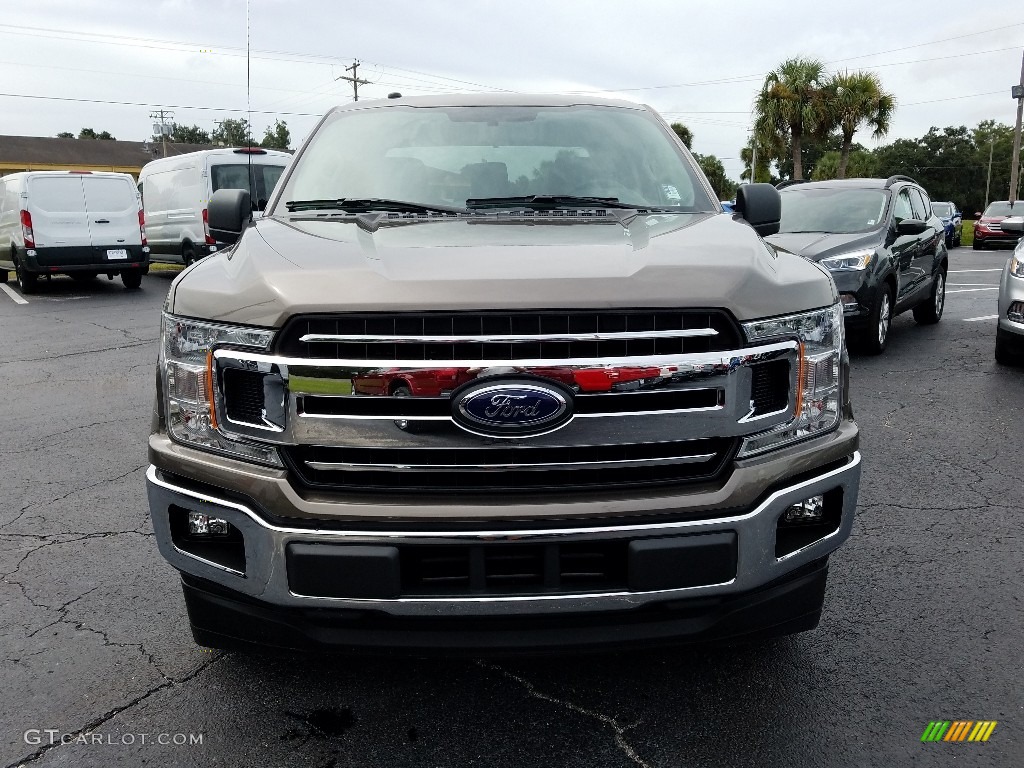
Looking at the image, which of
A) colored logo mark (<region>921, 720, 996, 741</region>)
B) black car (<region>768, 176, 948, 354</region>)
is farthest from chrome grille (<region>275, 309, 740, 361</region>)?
black car (<region>768, 176, 948, 354</region>)

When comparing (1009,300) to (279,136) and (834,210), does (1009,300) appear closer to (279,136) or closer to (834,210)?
(834,210)

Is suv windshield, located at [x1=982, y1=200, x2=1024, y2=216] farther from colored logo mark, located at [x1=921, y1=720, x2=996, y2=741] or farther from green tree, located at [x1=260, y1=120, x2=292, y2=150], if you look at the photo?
green tree, located at [x1=260, y1=120, x2=292, y2=150]

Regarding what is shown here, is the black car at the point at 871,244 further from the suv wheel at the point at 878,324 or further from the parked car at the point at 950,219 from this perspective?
the parked car at the point at 950,219

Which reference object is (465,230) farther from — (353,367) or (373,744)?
(373,744)

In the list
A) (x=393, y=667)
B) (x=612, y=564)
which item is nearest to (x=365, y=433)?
(x=612, y=564)

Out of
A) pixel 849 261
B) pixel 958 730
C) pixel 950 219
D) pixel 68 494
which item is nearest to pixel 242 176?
pixel 849 261

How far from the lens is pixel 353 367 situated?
211 cm

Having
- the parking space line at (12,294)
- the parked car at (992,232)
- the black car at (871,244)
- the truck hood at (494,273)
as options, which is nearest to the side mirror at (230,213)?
the truck hood at (494,273)

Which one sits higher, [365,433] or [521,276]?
[521,276]

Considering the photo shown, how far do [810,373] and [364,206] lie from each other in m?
1.76

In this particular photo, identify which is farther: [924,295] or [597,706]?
[924,295]

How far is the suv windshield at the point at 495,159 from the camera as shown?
11.1ft

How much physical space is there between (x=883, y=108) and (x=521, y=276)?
43.6 meters

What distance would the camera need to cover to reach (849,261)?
8203mm
